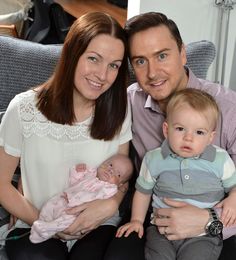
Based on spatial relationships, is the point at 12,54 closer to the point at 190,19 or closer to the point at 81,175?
the point at 81,175

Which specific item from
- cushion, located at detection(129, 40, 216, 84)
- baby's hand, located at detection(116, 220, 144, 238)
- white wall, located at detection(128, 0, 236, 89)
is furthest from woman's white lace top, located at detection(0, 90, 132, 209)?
white wall, located at detection(128, 0, 236, 89)

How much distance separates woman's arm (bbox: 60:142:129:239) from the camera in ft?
4.68

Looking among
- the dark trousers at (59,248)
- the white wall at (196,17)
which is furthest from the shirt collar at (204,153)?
the white wall at (196,17)

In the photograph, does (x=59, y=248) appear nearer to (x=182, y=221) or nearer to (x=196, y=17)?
(x=182, y=221)

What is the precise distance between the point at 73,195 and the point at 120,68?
0.48m

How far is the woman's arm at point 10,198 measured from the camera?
1488mm

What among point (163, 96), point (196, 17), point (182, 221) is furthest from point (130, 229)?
point (196, 17)

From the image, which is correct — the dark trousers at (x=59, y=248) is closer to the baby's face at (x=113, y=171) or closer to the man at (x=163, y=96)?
the man at (x=163, y=96)

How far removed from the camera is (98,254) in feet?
4.57

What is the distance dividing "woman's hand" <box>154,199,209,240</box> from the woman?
0.67 ft

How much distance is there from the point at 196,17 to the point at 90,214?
61.8 inches

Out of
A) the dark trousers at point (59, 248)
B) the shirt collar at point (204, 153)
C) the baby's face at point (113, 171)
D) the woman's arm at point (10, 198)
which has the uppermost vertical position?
the shirt collar at point (204, 153)

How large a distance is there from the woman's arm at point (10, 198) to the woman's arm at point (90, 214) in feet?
0.49

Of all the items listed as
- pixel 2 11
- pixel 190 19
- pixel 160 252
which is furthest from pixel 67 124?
pixel 2 11
